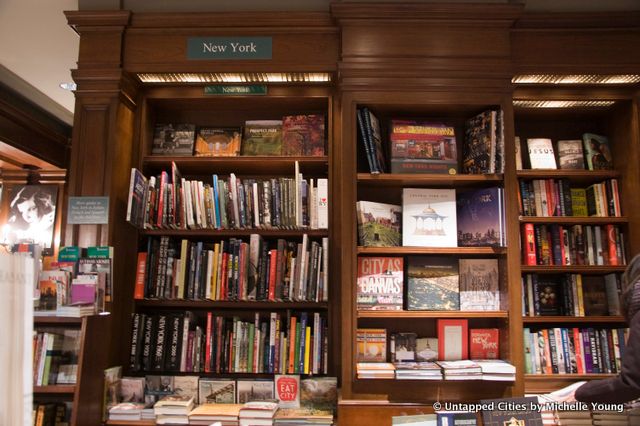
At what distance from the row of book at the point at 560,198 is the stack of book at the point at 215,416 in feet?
6.34

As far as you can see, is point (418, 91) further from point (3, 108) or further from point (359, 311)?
point (3, 108)

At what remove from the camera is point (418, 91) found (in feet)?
8.46

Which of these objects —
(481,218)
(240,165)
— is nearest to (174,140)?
(240,165)

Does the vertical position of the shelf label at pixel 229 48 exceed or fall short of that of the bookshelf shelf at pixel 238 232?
it exceeds it

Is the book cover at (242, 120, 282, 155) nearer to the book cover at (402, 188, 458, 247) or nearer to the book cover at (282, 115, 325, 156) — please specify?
the book cover at (282, 115, 325, 156)

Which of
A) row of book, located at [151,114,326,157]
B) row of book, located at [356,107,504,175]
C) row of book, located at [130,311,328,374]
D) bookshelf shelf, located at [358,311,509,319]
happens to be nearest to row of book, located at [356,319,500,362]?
bookshelf shelf, located at [358,311,509,319]

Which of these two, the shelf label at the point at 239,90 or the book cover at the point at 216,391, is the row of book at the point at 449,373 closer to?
the book cover at the point at 216,391

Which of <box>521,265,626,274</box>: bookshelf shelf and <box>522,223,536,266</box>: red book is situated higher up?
<box>522,223,536,266</box>: red book

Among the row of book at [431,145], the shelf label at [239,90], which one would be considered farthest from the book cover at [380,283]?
the shelf label at [239,90]

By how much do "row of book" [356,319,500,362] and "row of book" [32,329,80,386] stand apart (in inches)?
53.2

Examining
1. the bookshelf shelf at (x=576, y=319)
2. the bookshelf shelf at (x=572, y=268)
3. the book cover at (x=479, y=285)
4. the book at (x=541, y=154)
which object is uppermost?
the book at (x=541, y=154)

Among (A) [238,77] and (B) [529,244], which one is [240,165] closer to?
(A) [238,77]

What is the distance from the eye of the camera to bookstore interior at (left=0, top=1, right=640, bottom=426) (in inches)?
96.7

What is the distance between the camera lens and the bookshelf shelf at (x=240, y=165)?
2789 mm
